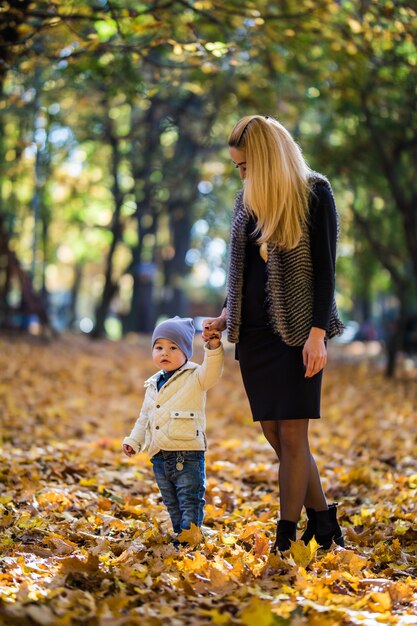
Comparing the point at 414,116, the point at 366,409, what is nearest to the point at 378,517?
the point at 366,409

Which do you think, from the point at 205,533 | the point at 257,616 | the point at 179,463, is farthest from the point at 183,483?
the point at 257,616

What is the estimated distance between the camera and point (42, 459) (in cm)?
729

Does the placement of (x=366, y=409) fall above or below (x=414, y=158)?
below

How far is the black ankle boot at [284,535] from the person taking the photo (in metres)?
4.52

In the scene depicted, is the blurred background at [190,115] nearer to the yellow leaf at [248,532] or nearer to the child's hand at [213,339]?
the child's hand at [213,339]

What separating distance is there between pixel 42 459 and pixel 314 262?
3679 millimetres

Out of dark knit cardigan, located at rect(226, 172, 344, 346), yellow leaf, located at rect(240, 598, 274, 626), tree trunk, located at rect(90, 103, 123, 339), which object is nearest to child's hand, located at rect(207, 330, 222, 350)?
dark knit cardigan, located at rect(226, 172, 344, 346)

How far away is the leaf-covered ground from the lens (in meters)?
3.64

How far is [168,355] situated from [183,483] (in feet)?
2.23

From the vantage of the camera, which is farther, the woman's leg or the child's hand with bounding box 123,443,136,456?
the child's hand with bounding box 123,443,136,456

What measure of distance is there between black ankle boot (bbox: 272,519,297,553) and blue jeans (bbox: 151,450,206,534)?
0.49 m

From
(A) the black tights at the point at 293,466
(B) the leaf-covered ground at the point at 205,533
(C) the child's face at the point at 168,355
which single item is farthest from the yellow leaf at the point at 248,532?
(C) the child's face at the point at 168,355

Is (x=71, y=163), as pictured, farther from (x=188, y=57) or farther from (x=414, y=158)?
(x=188, y=57)

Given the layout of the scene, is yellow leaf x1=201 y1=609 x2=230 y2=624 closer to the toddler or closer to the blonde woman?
the blonde woman
